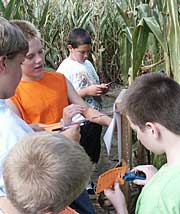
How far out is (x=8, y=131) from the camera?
1.36 meters

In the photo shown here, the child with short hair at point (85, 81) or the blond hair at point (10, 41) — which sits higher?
the blond hair at point (10, 41)

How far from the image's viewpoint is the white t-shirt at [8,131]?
4.37ft

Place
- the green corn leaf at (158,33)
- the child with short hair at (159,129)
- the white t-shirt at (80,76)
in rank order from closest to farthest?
the child with short hair at (159,129) < the green corn leaf at (158,33) < the white t-shirt at (80,76)

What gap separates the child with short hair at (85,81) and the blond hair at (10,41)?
1.22 metres

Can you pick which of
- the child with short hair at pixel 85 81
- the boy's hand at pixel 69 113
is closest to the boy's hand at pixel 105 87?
the child with short hair at pixel 85 81

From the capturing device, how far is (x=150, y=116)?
1412 millimetres

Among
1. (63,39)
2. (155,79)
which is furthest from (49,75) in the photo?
(63,39)

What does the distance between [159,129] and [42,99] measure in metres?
0.82

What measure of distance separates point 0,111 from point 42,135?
329 mm

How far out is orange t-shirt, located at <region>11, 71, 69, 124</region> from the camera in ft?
6.75

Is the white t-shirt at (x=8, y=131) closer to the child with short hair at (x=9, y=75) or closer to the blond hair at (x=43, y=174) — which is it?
→ the child with short hair at (x=9, y=75)

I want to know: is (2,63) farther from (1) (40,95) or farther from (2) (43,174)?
(1) (40,95)

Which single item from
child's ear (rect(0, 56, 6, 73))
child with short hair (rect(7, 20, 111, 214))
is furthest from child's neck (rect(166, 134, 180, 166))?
child with short hair (rect(7, 20, 111, 214))

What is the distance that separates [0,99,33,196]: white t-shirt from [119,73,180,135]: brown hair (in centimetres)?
33
